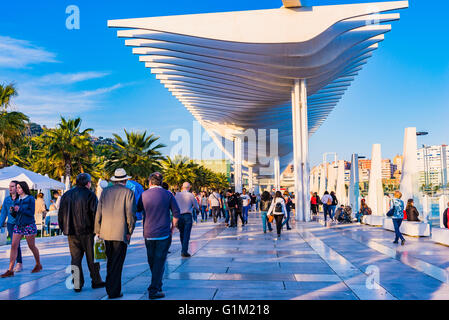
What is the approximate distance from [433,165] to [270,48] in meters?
11.4

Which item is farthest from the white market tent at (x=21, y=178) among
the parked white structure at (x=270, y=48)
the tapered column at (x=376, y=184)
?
the tapered column at (x=376, y=184)

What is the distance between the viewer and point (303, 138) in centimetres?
2570

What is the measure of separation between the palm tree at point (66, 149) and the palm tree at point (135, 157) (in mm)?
2308

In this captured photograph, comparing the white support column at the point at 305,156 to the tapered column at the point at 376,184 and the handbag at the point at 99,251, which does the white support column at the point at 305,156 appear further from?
the handbag at the point at 99,251

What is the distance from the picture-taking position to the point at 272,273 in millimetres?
7398

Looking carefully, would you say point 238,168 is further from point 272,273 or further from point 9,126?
point 272,273

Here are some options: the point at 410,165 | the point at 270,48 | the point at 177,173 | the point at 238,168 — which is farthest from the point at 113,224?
the point at 177,173

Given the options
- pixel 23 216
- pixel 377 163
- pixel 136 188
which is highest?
pixel 377 163

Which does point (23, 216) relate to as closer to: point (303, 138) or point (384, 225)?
Result: point (384, 225)

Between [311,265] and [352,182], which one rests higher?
[352,182]
